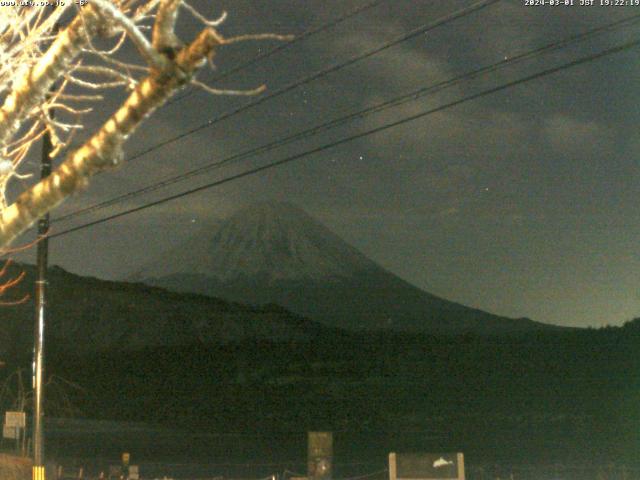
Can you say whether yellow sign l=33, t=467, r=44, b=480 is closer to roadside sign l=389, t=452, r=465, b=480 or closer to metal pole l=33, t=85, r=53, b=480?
metal pole l=33, t=85, r=53, b=480

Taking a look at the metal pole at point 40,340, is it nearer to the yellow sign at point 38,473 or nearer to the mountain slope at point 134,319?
the yellow sign at point 38,473

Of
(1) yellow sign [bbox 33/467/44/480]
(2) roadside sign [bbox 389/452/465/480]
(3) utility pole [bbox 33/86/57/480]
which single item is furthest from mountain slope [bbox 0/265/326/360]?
(2) roadside sign [bbox 389/452/465/480]

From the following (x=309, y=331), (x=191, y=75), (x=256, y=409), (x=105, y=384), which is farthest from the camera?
(x=309, y=331)

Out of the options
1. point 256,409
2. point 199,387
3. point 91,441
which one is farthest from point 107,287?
point 91,441

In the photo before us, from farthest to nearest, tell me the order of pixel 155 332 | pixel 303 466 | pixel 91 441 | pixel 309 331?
pixel 309 331 < pixel 155 332 < pixel 91 441 < pixel 303 466

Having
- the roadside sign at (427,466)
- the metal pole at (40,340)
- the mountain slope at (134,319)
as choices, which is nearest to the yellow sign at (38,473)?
the metal pole at (40,340)

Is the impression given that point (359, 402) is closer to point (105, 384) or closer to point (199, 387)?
point (199, 387)

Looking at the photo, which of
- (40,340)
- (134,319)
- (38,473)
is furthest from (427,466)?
(134,319)

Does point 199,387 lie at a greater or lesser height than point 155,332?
lesser
